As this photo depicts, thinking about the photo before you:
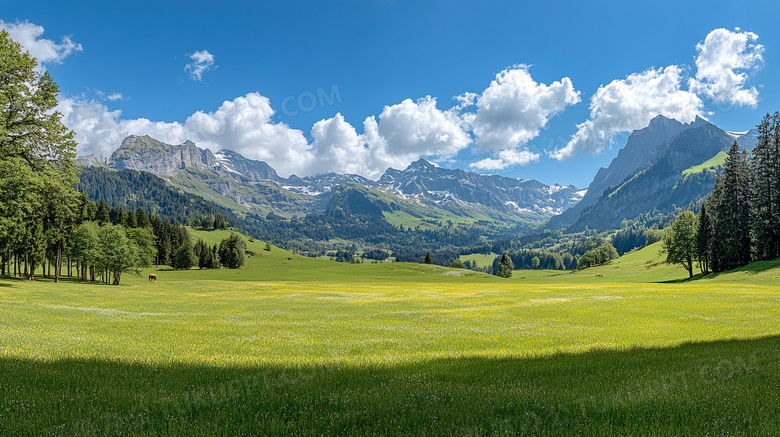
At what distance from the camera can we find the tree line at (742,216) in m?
71.6

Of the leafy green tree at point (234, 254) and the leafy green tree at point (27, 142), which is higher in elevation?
the leafy green tree at point (27, 142)

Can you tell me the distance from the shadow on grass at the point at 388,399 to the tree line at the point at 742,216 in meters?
89.3

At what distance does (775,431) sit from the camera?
4969mm

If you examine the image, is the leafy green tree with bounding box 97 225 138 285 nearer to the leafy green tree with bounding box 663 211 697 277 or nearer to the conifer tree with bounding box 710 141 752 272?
the leafy green tree with bounding box 663 211 697 277

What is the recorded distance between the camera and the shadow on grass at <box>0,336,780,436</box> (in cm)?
522

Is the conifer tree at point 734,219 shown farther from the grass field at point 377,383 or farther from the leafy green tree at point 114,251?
the leafy green tree at point 114,251

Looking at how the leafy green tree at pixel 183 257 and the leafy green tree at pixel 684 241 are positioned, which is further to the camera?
the leafy green tree at pixel 183 257

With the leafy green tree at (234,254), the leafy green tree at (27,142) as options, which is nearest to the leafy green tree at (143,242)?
the leafy green tree at (234,254)

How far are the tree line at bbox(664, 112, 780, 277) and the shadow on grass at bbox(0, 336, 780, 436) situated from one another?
8932 cm

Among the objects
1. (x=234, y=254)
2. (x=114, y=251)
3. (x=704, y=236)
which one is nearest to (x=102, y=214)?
(x=114, y=251)

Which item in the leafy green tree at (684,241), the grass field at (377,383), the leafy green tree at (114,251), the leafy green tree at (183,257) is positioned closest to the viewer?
the grass field at (377,383)

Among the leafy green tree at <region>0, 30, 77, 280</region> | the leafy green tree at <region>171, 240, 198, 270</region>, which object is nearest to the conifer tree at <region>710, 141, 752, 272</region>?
the leafy green tree at <region>0, 30, 77, 280</region>

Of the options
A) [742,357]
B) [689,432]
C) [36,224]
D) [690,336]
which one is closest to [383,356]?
[689,432]

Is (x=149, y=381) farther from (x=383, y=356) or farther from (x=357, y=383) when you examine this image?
(x=383, y=356)
